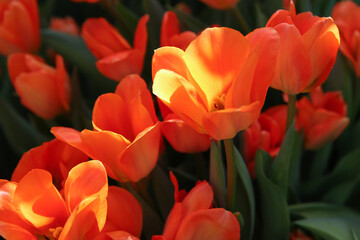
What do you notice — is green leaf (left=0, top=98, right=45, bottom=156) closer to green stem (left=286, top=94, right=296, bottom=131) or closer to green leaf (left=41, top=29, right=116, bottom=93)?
green leaf (left=41, top=29, right=116, bottom=93)

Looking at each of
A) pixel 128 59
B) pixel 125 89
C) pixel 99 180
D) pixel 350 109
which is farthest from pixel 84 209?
pixel 350 109

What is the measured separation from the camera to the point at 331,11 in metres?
0.69

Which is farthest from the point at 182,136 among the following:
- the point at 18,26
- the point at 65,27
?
the point at 65,27

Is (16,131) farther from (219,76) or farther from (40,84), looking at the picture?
(219,76)

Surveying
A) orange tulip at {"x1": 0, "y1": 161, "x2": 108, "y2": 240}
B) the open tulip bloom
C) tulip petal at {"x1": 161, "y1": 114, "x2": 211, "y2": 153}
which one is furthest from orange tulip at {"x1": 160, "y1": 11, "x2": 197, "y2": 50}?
orange tulip at {"x1": 0, "y1": 161, "x2": 108, "y2": 240}

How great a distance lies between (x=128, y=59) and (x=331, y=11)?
32 cm

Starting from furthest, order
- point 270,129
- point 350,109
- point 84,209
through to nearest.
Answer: point 350,109
point 270,129
point 84,209

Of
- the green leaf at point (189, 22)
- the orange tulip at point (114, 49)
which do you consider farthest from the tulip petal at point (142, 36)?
the green leaf at point (189, 22)

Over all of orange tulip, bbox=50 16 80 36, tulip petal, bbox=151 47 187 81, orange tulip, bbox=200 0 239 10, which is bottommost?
orange tulip, bbox=50 16 80 36

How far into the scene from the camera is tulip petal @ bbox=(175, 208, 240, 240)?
32 centimetres

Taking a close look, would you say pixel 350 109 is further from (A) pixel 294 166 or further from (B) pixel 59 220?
(B) pixel 59 220

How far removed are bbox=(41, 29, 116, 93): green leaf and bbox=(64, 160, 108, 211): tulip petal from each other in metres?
0.37

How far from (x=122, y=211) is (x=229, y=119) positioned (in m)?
0.11

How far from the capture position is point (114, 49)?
58 centimetres
